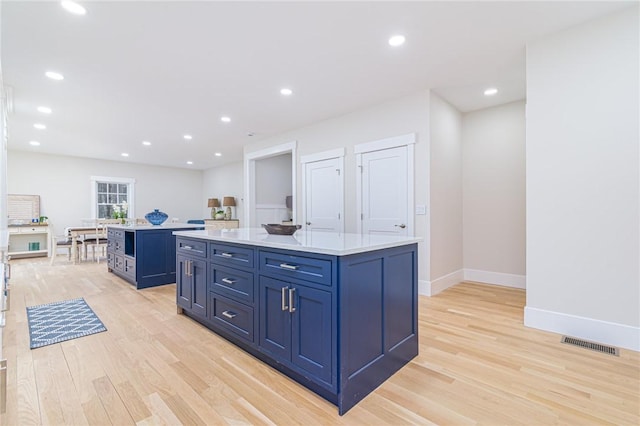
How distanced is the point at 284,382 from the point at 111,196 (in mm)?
9120

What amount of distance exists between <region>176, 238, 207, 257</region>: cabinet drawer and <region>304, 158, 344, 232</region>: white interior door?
8.10ft

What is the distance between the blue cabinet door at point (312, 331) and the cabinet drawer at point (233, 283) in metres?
0.49

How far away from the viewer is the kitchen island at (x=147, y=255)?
4207 millimetres

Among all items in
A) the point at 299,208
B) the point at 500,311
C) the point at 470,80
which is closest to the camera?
the point at 500,311

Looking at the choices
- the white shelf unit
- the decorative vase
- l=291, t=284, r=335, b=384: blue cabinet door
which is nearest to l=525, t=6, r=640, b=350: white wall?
l=291, t=284, r=335, b=384: blue cabinet door

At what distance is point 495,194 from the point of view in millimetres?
4316

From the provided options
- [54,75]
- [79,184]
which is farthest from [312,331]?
[79,184]

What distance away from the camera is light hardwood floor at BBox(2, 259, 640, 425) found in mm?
1559

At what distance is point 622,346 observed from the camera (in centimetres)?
232

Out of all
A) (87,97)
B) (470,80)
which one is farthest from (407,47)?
(87,97)

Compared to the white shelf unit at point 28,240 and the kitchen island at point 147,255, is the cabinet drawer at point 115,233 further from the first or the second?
the white shelf unit at point 28,240

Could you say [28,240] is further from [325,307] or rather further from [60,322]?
[325,307]

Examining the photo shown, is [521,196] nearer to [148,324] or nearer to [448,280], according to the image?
[448,280]

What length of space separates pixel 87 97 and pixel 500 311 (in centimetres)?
572
